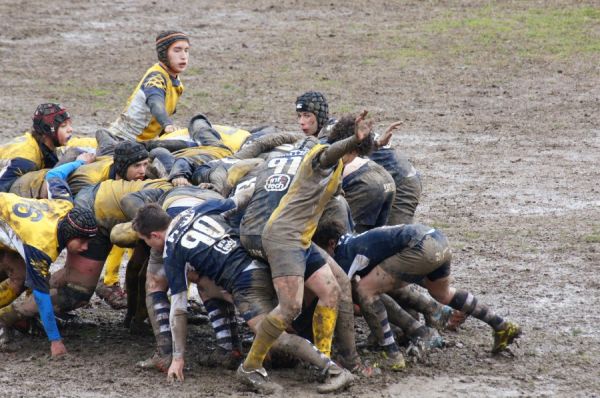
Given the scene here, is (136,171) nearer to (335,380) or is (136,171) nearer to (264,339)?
(264,339)

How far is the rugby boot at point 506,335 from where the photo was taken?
944 cm

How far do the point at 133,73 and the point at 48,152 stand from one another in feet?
24.0

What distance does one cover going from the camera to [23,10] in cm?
2167

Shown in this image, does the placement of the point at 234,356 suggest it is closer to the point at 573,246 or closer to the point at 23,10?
the point at 573,246

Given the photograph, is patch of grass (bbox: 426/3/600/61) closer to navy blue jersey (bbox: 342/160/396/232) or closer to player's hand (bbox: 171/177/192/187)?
navy blue jersey (bbox: 342/160/396/232)

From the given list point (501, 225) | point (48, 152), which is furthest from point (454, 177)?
point (48, 152)

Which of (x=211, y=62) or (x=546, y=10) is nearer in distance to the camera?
(x=211, y=62)

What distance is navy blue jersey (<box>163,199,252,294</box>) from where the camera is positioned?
905 cm

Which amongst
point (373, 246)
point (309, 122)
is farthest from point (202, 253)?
point (309, 122)

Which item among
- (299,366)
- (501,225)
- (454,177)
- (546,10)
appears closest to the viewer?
(299,366)

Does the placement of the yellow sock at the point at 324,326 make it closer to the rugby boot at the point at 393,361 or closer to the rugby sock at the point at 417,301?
the rugby boot at the point at 393,361

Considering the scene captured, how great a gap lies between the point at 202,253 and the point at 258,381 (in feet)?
3.22

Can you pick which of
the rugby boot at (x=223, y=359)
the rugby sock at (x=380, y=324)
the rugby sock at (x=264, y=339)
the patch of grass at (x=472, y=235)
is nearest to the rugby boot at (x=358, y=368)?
the rugby sock at (x=380, y=324)

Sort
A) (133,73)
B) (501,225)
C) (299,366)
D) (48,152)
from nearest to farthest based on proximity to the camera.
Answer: (299,366)
(48,152)
(501,225)
(133,73)
